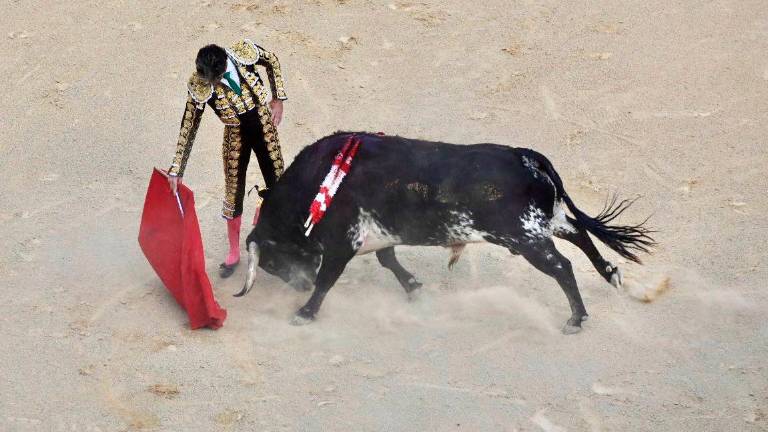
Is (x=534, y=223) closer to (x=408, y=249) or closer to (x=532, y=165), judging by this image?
(x=532, y=165)

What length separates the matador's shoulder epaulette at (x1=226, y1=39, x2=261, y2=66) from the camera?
639 centimetres

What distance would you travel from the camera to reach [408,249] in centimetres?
740

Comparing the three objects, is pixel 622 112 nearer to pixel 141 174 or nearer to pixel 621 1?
pixel 621 1

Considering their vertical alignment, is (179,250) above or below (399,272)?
above

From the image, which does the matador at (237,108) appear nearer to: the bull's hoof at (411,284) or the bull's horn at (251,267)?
the bull's horn at (251,267)

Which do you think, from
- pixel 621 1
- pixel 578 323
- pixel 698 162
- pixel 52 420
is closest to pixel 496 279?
pixel 578 323

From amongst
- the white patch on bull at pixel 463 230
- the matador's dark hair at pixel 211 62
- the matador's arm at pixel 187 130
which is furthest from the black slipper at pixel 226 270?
the white patch on bull at pixel 463 230

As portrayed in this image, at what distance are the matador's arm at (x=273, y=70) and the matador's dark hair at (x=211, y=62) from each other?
0.39m

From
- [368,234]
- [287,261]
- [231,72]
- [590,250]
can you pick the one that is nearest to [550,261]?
[590,250]

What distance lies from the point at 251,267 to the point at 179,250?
1.44ft

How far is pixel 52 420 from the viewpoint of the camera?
5.56 m

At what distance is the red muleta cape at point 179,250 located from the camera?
6.40 m

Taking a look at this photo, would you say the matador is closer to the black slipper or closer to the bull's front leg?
the black slipper

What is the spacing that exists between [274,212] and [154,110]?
3.01m
